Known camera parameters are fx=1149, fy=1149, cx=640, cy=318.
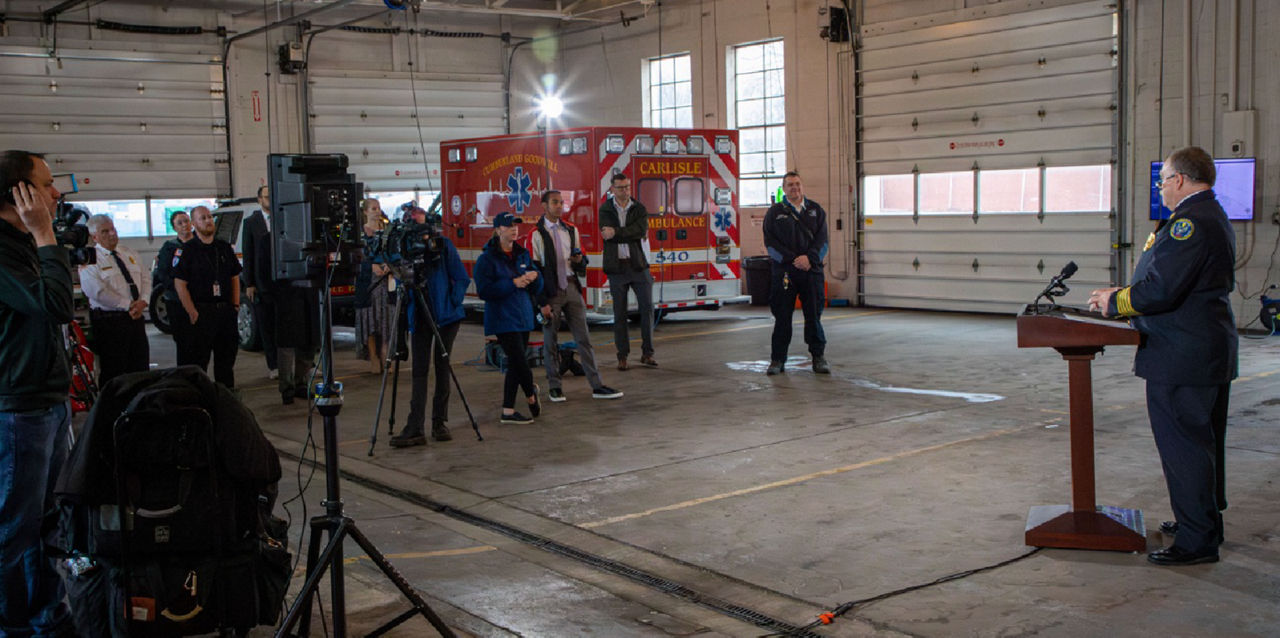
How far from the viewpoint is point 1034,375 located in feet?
35.9

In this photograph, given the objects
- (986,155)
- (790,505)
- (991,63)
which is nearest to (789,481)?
(790,505)

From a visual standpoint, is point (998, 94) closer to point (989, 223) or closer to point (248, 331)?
point (989, 223)

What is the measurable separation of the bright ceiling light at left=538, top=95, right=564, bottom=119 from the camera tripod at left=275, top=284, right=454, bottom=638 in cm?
1954

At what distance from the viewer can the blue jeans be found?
167 inches

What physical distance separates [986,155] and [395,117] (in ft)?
36.8

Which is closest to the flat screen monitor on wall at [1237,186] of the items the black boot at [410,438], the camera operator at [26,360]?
the black boot at [410,438]

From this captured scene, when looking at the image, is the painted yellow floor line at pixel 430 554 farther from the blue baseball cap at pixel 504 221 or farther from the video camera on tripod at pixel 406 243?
the blue baseball cap at pixel 504 221

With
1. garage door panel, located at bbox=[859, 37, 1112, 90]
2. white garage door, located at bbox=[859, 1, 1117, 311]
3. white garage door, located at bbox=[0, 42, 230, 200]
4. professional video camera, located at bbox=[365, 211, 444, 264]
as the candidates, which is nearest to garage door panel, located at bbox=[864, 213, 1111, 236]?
white garage door, located at bbox=[859, 1, 1117, 311]

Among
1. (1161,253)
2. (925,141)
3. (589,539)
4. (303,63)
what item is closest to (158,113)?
(303,63)

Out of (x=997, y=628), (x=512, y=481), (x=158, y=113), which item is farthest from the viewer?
(x=158, y=113)

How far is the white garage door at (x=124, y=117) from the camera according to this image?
18297mm

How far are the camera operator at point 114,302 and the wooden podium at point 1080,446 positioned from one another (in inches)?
275

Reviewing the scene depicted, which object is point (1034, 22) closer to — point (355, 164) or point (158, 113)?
point (355, 164)

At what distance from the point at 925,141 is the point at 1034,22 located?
2427mm
